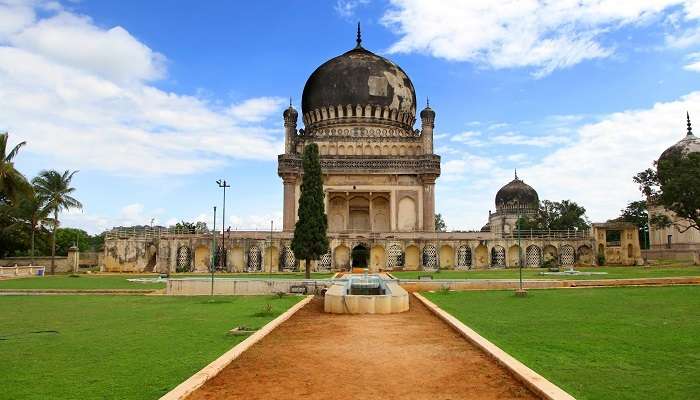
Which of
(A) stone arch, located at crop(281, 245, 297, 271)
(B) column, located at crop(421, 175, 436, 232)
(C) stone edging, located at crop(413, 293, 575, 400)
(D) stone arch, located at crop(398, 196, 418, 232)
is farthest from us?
(D) stone arch, located at crop(398, 196, 418, 232)

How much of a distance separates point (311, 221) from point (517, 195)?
46970 mm

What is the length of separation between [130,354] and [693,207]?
36.3 metres

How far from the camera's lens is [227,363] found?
8.36 m

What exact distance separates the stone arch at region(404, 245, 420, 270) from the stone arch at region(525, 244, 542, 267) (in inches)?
342

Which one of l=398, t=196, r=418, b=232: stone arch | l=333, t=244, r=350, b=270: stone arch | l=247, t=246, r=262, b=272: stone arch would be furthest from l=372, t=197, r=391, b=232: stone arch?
l=247, t=246, r=262, b=272: stone arch

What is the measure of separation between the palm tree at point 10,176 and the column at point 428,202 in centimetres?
2828

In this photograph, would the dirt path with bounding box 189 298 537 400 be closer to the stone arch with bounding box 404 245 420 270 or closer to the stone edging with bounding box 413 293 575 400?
the stone edging with bounding box 413 293 575 400

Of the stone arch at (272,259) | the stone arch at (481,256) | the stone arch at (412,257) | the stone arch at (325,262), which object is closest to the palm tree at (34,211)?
the stone arch at (272,259)

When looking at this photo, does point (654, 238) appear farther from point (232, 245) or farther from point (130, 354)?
point (130, 354)

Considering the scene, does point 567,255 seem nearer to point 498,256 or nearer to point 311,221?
point 498,256

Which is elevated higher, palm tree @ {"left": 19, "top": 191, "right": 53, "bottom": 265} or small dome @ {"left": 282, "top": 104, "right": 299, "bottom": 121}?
small dome @ {"left": 282, "top": 104, "right": 299, "bottom": 121}

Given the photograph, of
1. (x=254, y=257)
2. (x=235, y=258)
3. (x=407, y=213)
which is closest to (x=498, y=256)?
(x=407, y=213)

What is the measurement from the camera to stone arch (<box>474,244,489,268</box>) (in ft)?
143

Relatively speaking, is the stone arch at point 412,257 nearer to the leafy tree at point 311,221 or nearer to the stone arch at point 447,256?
the stone arch at point 447,256
